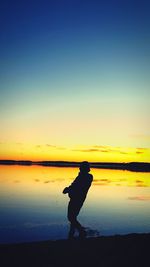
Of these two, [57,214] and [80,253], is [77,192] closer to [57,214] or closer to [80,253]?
[80,253]

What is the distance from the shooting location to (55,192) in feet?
105

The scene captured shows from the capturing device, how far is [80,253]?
25.8ft

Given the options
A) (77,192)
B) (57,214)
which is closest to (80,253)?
(77,192)

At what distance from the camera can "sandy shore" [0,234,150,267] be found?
23.7 ft

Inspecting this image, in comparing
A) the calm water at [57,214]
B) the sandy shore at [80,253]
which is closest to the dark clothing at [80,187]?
the sandy shore at [80,253]

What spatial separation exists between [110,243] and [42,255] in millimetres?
2137

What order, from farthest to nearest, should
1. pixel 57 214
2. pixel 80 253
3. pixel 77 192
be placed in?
pixel 57 214
pixel 77 192
pixel 80 253

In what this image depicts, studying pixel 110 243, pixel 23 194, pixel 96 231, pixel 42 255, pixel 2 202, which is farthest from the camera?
pixel 23 194

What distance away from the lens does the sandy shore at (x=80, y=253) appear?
23.7ft

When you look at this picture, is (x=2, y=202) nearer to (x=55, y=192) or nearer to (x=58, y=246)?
(x=55, y=192)

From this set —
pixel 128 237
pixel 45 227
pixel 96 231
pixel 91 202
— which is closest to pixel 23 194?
pixel 91 202

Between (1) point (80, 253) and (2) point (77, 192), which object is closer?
(1) point (80, 253)

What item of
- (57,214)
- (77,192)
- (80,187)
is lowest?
(57,214)

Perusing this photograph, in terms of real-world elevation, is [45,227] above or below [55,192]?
below
